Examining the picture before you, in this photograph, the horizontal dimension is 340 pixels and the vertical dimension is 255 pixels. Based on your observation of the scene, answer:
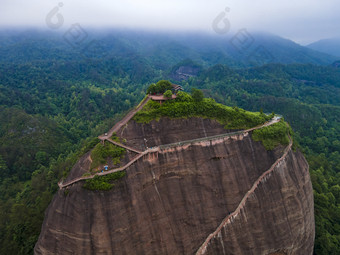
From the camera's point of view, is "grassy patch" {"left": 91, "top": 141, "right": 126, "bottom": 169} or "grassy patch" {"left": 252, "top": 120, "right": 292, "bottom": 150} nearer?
"grassy patch" {"left": 91, "top": 141, "right": 126, "bottom": 169}

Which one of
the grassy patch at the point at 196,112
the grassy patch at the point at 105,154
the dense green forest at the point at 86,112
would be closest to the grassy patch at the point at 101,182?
the grassy patch at the point at 105,154

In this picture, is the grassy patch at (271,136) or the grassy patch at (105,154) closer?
the grassy patch at (105,154)

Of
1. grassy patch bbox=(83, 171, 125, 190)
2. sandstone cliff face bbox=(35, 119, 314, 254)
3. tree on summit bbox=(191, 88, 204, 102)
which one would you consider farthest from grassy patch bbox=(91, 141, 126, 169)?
tree on summit bbox=(191, 88, 204, 102)

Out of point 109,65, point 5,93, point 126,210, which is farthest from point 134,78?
point 126,210

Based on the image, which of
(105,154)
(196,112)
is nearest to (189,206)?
(105,154)

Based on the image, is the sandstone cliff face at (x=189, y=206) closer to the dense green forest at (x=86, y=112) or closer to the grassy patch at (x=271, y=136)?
the grassy patch at (x=271, y=136)

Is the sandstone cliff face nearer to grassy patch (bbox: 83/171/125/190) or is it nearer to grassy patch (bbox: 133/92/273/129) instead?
grassy patch (bbox: 83/171/125/190)

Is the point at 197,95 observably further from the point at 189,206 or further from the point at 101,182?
the point at 101,182
